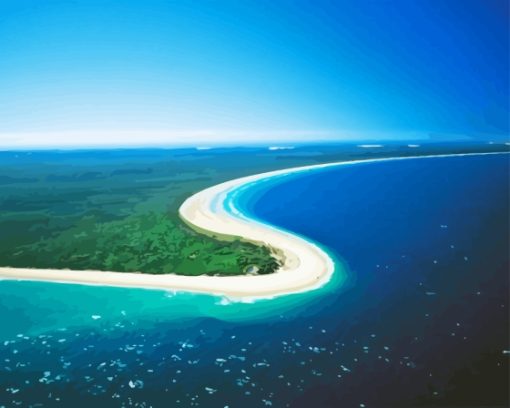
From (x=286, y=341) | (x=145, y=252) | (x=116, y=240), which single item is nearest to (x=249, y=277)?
(x=286, y=341)

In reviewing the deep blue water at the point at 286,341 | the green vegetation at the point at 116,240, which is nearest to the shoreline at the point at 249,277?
the green vegetation at the point at 116,240

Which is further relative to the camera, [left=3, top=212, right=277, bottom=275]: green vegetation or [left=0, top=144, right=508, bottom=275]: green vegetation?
[left=0, top=144, right=508, bottom=275]: green vegetation

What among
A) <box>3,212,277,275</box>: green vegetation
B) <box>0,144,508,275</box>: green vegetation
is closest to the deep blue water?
<box>3,212,277,275</box>: green vegetation

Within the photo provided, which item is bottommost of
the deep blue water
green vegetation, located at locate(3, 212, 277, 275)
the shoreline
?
the deep blue water

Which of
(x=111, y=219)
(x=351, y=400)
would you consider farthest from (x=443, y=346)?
(x=111, y=219)

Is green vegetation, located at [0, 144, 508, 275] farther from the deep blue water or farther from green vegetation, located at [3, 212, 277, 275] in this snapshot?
the deep blue water

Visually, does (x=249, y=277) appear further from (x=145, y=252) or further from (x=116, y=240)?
(x=116, y=240)

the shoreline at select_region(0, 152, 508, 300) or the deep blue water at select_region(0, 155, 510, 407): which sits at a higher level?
the shoreline at select_region(0, 152, 508, 300)

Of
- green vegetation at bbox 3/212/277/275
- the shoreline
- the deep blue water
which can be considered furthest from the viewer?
green vegetation at bbox 3/212/277/275
